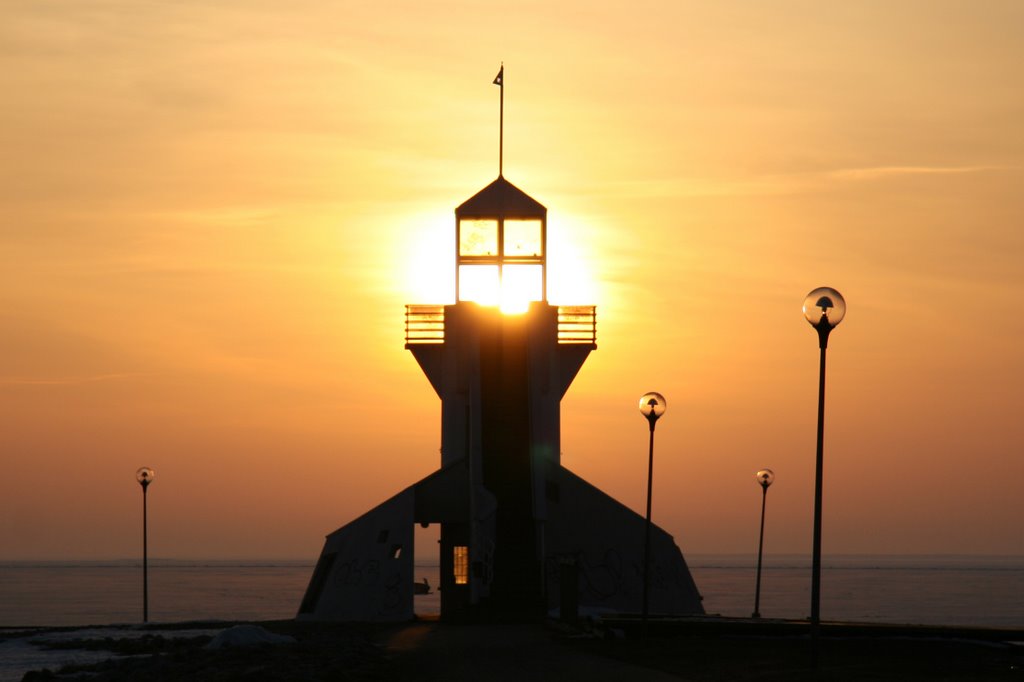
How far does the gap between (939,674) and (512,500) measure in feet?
78.7

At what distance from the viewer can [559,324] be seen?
Answer: 56750mm

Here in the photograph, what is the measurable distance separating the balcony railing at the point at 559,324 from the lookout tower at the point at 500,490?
0.05 m

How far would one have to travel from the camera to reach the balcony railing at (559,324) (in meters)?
56.2

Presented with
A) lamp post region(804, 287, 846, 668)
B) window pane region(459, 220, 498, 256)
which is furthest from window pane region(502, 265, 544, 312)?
lamp post region(804, 287, 846, 668)

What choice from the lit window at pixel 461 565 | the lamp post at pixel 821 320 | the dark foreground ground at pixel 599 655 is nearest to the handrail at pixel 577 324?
the lit window at pixel 461 565

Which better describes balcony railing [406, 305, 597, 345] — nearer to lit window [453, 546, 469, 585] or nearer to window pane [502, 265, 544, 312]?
window pane [502, 265, 544, 312]

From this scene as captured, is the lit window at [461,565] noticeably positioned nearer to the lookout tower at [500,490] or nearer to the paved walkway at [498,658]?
the lookout tower at [500,490]

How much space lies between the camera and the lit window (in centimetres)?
5234

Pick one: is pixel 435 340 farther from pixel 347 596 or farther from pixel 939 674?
pixel 939 674

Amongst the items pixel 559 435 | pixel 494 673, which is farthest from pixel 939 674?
pixel 559 435

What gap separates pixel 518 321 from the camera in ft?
181

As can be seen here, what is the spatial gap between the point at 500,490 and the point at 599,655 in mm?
17268

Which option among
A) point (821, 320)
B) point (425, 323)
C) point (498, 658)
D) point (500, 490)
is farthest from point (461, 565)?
point (821, 320)

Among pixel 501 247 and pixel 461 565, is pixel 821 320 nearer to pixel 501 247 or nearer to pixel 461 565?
pixel 461 565
